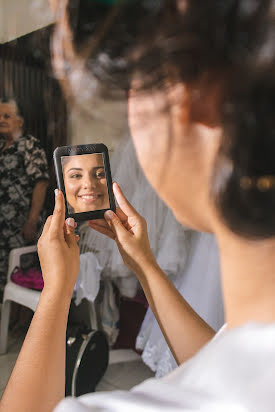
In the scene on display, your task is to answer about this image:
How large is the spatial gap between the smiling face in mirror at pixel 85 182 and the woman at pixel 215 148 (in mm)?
386

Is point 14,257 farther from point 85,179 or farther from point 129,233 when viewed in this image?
point 129,233

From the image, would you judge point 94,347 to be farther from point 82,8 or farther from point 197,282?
point 82,8

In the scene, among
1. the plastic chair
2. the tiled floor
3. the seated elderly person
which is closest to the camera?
the tiled floor

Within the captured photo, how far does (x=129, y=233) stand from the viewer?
2.18ft

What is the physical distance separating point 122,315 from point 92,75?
4.82 ft

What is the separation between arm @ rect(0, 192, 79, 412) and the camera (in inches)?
17.8

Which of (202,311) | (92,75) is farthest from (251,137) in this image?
(202,311)

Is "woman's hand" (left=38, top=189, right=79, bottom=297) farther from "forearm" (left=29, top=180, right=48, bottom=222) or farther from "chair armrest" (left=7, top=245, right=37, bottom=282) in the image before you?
"forearm" (left=29, top=180, right=48, bottom=222)

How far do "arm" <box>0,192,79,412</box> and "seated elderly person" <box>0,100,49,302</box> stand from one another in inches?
52.5

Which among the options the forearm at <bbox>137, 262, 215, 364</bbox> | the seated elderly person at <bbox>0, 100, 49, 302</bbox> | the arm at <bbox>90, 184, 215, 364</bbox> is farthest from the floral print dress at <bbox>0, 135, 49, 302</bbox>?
the forearm at <bbox>137, 262, 215, 364</bbox>

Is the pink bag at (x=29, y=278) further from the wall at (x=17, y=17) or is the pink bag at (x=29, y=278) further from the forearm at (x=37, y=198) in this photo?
the wall at (x=17, y=17)

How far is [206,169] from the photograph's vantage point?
12.3 inches

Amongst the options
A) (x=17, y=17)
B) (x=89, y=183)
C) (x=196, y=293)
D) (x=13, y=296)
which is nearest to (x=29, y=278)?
(x=13, y=296)

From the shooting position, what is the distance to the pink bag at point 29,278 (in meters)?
1.55
